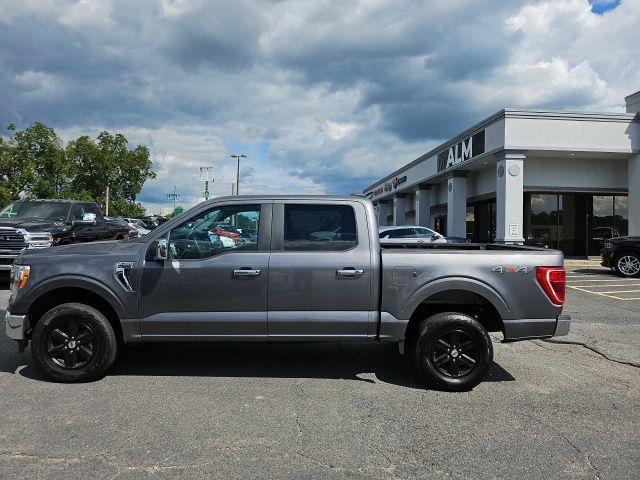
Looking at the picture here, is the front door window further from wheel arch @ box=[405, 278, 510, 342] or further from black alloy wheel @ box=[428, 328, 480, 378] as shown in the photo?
black alloy wheel @ box=[428, 328, 480, 378]

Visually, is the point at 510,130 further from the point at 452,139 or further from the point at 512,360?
the point at 512,360

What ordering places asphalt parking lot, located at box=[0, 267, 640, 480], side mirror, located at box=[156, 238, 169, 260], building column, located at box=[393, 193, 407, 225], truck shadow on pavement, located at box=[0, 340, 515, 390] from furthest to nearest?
building column, located at box=[393, 193, 407, 225], truck shadow on pavement, located at box=[0, 340, 515, 390], side mirror, located at box=[156, 238, 169, 260], asphalt parking lot, located at box=[0, 267, 640, 480]

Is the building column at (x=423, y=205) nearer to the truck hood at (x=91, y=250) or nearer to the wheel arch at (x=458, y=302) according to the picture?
the wheel arch at (x=458, y=302)

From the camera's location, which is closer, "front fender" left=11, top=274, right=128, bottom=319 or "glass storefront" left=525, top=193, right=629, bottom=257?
"front fender" left=11, top=274, right=128, bottom=319

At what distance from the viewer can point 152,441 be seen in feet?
12.2

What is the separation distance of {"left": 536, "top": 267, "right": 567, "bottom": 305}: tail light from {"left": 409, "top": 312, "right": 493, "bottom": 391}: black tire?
74 cm

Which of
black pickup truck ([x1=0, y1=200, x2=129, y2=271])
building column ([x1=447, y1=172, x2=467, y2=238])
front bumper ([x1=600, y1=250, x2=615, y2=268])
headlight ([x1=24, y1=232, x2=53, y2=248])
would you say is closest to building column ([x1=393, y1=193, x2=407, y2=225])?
building column ([x1=447, y1=172, x2=467, y2=238])

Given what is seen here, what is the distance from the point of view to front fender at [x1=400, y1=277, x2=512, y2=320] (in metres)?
4.95

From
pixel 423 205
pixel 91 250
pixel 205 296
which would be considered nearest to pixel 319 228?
pixel 205 296

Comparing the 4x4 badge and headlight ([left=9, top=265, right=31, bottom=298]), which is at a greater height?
the 4x4 badge

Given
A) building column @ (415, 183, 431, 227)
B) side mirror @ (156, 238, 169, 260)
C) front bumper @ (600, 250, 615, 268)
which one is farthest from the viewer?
building column @ (415, 183, 431, 227)

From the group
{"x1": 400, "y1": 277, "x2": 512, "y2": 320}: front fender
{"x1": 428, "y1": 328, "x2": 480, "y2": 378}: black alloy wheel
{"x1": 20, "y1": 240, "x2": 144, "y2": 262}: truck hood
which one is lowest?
{"x1": 428, "y1": 328, "x2": 480, "y2": 378}: black alloy wheel

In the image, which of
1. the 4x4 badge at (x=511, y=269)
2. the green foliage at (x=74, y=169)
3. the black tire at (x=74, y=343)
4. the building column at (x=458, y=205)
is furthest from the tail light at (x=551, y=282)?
the green foliage at (x=74, y=169)

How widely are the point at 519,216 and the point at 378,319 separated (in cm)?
1734
